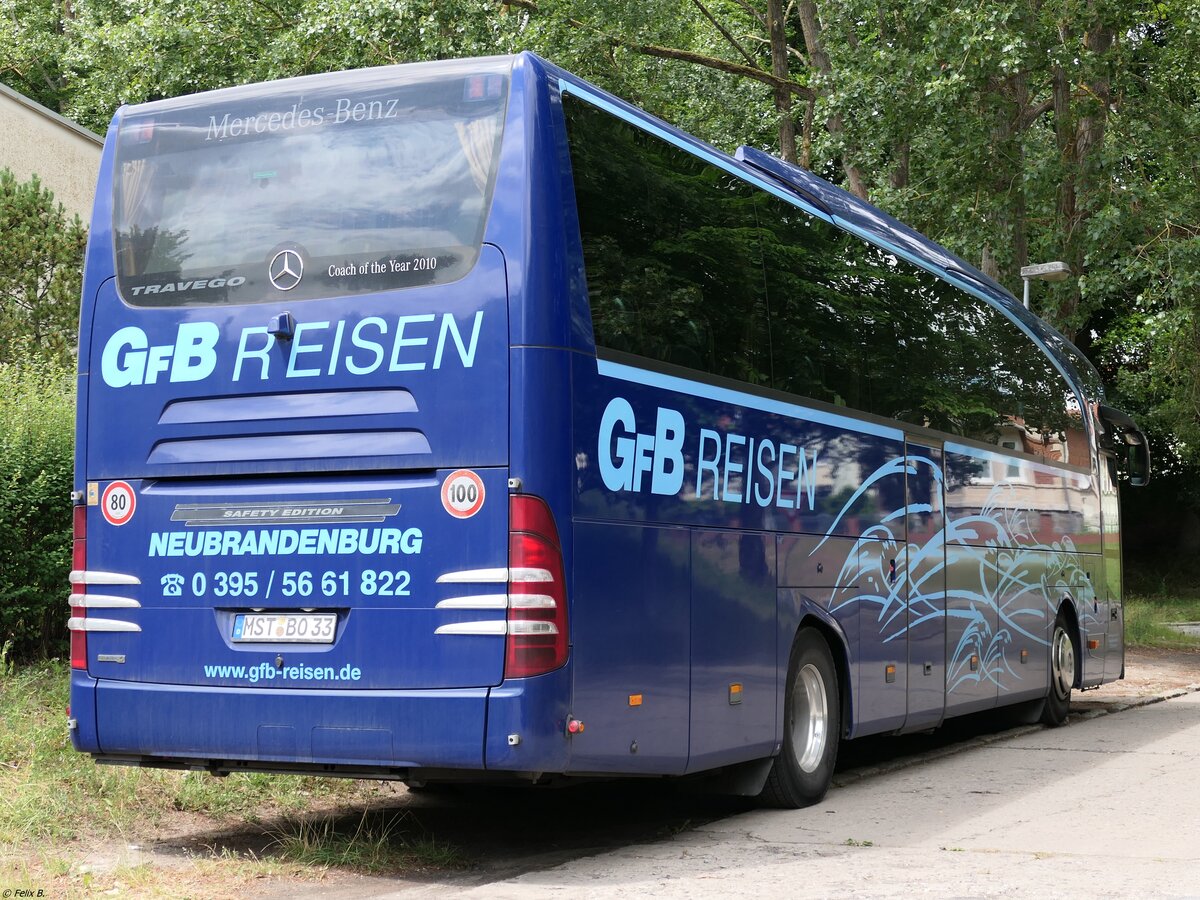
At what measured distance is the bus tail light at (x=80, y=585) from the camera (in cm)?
725

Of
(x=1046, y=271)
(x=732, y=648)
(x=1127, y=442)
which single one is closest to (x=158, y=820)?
(x=732, y=648)

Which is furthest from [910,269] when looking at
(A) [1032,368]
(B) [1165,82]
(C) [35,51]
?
(C) [35,51]

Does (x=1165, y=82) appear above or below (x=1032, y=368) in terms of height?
above

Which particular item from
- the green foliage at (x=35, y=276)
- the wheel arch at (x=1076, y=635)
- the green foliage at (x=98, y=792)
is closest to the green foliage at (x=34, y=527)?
the green foliage at (x=98, y=792)

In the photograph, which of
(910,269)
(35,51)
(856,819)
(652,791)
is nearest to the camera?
(856,819)

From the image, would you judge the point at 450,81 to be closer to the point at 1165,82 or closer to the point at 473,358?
the point at 473,358

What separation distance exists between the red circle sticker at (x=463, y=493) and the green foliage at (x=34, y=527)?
571 cm

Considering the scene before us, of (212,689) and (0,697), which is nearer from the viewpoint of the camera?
(212,689)

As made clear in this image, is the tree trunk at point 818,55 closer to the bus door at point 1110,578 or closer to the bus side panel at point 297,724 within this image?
the bus door at point 1110,578

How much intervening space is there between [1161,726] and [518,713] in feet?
29.7

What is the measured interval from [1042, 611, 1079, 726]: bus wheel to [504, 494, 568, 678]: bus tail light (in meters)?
8.52

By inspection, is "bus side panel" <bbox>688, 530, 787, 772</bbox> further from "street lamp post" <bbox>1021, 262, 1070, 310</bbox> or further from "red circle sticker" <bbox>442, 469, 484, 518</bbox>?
"street lamp post" <bbox>1021, 262, 1070, 310</bbox>

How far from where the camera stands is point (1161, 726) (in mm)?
13445

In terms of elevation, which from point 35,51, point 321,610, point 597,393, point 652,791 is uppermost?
point 35,51
